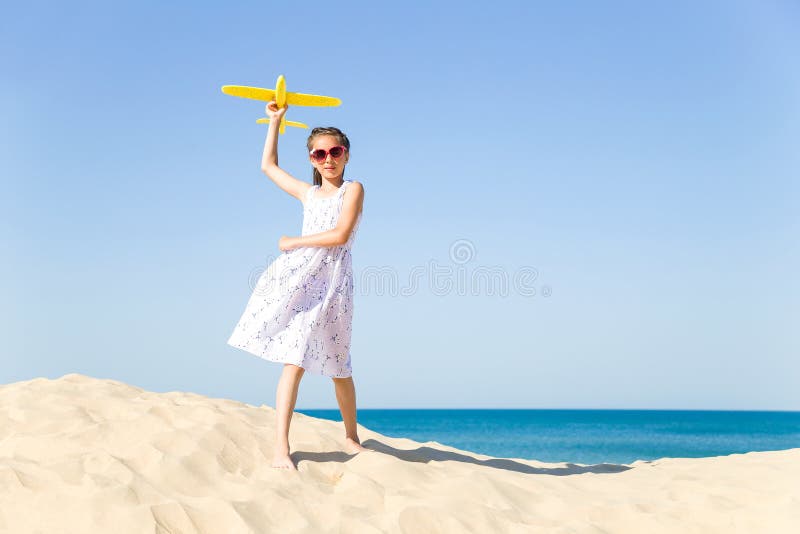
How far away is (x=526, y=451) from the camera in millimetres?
25453

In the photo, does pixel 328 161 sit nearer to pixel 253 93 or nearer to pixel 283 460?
pixel 253 93

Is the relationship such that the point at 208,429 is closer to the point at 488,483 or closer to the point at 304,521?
the point at 304,521

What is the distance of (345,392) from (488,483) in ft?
3.82

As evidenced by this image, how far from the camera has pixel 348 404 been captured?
4.20 meters

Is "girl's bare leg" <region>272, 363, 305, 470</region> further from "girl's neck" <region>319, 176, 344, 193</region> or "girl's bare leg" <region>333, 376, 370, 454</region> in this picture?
"girl's neck" <region>319, 176, 344, 193</region>

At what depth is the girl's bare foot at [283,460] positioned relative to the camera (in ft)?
11.3

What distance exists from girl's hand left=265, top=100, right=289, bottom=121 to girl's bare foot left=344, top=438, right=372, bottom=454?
213cm

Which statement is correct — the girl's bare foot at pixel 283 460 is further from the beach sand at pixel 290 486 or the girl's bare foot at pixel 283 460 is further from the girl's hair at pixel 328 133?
the girl's hair at pixel 328 133

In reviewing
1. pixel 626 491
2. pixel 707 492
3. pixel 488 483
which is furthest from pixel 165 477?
pixel 707 492

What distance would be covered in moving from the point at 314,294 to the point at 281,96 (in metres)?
1.31

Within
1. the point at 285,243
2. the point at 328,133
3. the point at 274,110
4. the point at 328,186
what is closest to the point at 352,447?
the point at 285,243

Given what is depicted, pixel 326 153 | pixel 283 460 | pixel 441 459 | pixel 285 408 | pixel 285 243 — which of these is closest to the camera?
pixel 283 460

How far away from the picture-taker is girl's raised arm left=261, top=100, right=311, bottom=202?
4195mm

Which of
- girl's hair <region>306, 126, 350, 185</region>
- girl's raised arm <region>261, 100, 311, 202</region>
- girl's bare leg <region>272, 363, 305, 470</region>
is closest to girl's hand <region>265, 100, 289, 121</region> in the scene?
girl's raised arm <region>261, 100, 311, 202</region>
